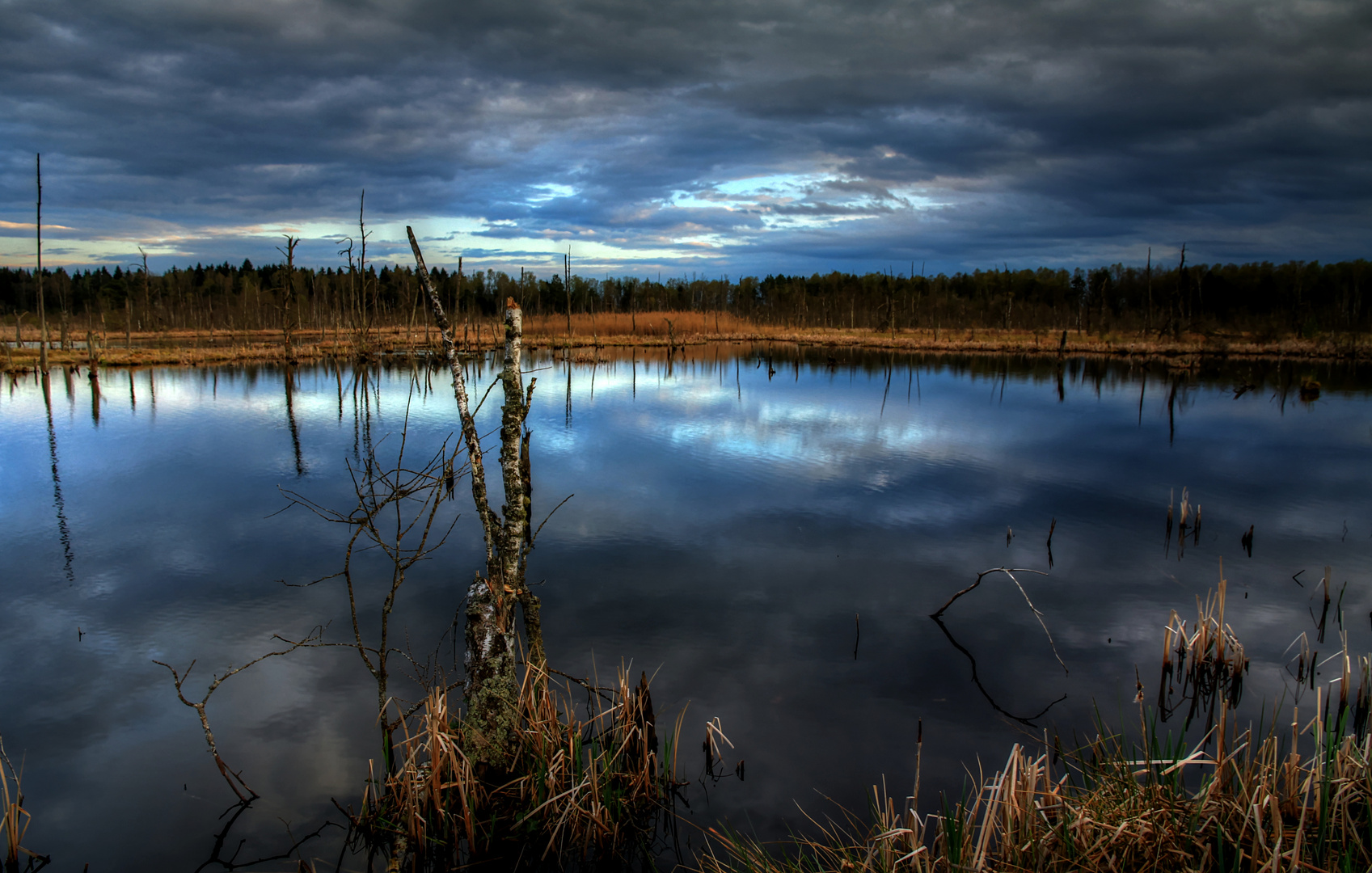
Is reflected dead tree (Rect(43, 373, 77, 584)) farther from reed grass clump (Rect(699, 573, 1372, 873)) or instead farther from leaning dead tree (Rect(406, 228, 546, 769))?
reed grass clump (Rect(699, 573, 1372, 873))

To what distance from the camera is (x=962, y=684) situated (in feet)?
26.0

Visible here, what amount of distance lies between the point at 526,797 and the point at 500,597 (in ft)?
4.92

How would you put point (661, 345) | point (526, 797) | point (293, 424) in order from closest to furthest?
point (526, 797), point (293, 424), point (661, 345)

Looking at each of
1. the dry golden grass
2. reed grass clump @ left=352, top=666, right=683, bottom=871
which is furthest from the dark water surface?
the dry golden grass

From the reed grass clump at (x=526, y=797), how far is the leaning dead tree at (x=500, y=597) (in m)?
0.10

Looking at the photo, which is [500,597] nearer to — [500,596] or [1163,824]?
[500,596]

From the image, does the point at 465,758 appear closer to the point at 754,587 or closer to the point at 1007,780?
the point at 1007,780

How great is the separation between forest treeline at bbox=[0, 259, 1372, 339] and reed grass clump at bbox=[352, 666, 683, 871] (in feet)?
181

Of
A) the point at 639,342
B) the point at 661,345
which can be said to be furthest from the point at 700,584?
the point at 639,342

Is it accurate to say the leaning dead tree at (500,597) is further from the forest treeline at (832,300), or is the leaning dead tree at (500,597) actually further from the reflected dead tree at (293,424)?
the forest treeline at (832,300)

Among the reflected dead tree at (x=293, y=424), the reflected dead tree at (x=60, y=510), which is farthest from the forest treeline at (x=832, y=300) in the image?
the reflected dead tree at (x=60, y=510)

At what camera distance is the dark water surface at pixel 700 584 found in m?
6.53

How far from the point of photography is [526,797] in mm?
5449

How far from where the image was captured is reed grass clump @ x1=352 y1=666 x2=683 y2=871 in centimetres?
502
